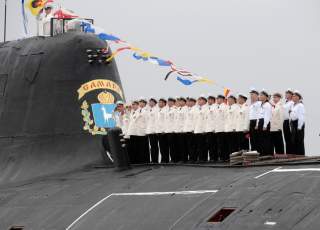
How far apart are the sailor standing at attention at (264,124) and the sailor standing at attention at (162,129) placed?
8.00ft

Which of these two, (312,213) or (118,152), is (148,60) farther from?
(312,213)

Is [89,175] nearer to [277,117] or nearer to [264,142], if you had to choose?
[264,142]

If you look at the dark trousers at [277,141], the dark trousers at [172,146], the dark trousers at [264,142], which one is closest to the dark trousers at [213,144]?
the dark trousers at [172,146]

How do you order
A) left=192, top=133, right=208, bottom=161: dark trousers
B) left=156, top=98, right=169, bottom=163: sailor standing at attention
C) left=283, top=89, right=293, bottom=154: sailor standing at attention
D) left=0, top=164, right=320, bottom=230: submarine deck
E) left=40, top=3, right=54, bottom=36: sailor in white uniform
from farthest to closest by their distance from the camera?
left=40, top=3, right=54, bottom=36: sailor in white uniform, left=156, top=98, right=169, bottom=163: sailor standing at attention, left=192, top=133, right=208, bottom=161: dark trousers, left=283, top=89, right=293, bottom=154: sailor standing at attention, left=0, top=164, right=320, bottom=230: submarine deck

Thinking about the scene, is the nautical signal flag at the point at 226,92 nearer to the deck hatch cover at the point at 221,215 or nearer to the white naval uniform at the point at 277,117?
the white naval uniform at the point at 277,117

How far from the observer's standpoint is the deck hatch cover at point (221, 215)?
11.2 meters

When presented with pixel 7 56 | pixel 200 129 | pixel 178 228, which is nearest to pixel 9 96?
pixel 7 56

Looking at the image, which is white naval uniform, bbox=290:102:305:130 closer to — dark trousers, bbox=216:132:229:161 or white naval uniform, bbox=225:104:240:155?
white naval uniform, bbox=225:104:240:155

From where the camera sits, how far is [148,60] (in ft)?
60.2

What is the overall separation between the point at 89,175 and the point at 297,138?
4433 mm

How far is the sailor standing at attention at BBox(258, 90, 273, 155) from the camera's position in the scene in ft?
53.4

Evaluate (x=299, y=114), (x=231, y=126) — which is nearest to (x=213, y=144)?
(x=231, y=126)

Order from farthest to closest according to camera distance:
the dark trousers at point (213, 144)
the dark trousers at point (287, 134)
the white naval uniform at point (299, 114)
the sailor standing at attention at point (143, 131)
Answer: the sailor standing at attention at point (143, 131) < the dark trousers at point (213, 144) < the dark trousers at point (287, 134) < the white naval uniform at point (299, 114)

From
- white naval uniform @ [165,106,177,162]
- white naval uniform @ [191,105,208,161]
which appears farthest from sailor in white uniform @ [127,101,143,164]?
white naval uniform @ [191,105,208,161]
